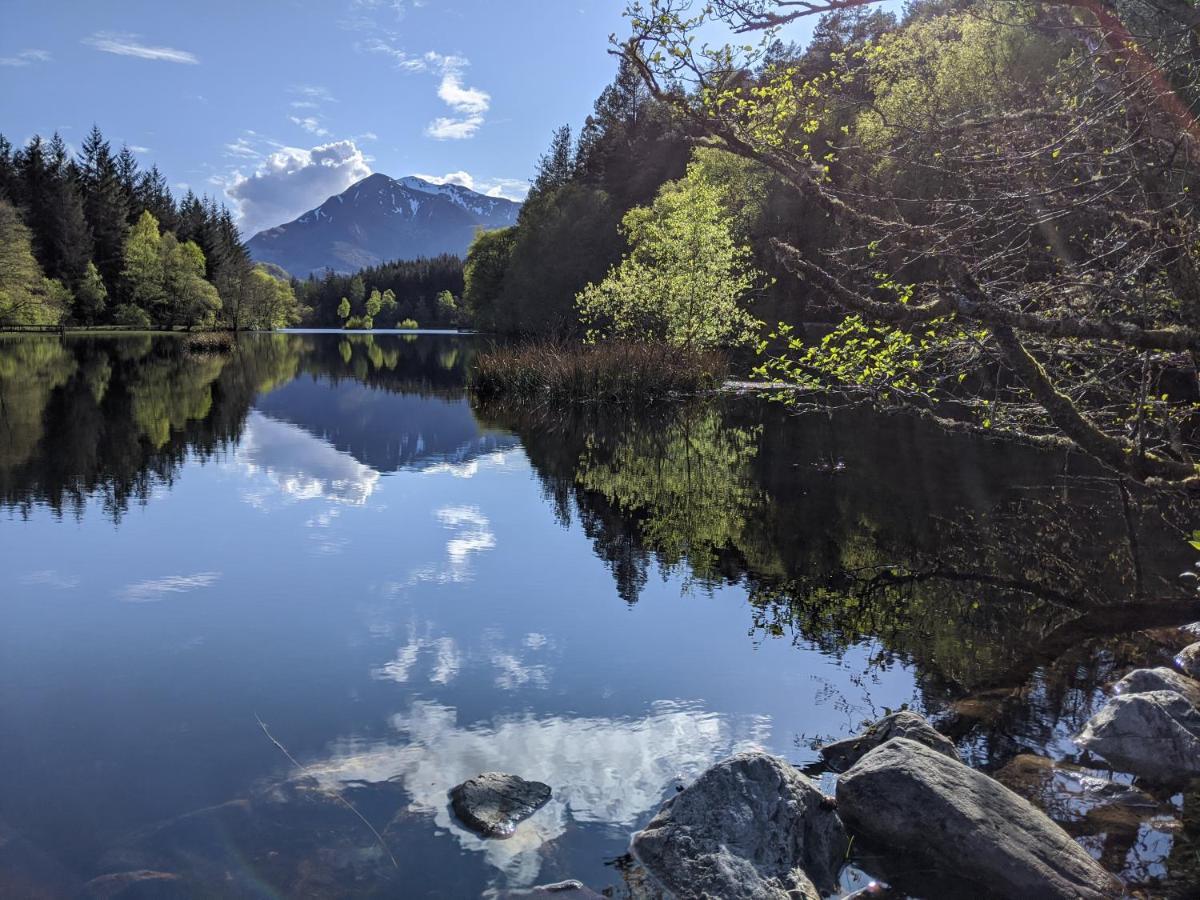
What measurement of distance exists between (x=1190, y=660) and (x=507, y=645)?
6515 mm

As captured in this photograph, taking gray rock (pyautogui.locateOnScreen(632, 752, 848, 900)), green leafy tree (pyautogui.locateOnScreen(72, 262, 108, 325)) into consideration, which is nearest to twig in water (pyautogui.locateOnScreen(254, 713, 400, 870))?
gray rock (pyautogui.locateOnScreen(632, 752, 848, 900))

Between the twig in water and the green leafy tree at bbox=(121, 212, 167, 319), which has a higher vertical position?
the green leafy tree at bbox=(121, 212, 167, 319)

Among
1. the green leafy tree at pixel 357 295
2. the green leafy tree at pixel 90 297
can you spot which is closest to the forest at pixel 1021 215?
the green leafy tree at pixel 90 297

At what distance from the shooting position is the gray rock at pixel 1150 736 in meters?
5.80

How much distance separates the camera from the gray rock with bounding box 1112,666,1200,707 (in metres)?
6.55

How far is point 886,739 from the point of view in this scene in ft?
19.3

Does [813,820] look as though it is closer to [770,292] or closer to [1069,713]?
[1069,713]

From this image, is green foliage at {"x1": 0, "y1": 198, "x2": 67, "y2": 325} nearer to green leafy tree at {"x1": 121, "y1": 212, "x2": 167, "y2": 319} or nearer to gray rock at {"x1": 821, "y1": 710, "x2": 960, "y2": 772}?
green leafy tree at {"x1": 121, "y1": 212, "x2": 167, "y2": 319}

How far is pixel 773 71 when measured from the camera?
683 centimetres

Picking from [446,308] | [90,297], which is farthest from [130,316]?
[446,308]

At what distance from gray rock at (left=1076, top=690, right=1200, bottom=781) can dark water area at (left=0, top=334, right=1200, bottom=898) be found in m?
0.24

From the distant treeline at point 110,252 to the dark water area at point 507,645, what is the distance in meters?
66.4

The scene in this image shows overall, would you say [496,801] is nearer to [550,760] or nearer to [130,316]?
[550,760]

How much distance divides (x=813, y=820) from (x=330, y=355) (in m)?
71.7
